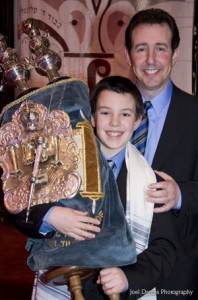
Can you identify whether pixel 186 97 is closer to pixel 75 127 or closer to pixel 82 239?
pixel 75 127

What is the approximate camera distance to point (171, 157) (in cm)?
153

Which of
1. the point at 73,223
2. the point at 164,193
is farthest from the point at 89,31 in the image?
the point at 73,223

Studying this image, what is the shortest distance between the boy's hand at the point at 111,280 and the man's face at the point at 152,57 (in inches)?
23.7

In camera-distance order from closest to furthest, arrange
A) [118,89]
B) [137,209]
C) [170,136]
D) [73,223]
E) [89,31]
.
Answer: [73,223] → [137,209] → [118,89] → [170,136] → [89,31]

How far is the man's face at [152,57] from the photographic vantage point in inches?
64.9

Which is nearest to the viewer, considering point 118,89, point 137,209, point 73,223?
point 73,223

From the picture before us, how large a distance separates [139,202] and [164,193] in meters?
0.06

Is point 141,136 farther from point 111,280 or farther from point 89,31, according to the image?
point 89,31

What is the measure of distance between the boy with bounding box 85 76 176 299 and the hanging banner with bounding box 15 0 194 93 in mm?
2470

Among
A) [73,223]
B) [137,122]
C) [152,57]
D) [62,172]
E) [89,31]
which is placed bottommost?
[73,223]

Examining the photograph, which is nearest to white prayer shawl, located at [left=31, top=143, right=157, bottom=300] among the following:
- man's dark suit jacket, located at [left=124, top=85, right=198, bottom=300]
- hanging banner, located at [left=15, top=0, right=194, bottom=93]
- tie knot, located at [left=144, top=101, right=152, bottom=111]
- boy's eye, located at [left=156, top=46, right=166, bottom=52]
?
man's dark suit jacket, located at [left=124, top=85, right=198, bottom=300]

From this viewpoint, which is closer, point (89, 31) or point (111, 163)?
point (111, 163)

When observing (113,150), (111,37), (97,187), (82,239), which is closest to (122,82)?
(113,150)

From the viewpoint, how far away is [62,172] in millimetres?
1276
